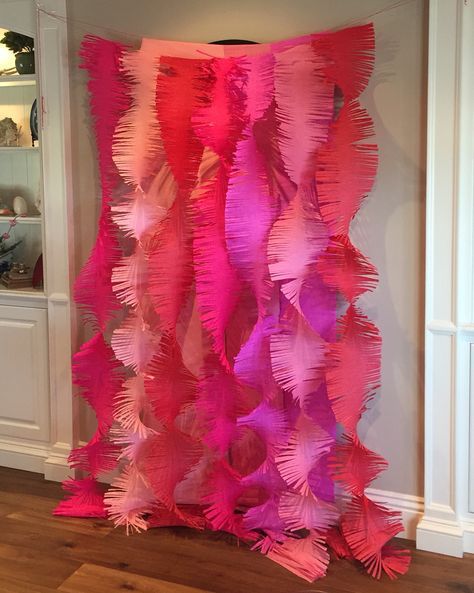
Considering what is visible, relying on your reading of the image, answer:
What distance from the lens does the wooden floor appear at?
90.1 inches

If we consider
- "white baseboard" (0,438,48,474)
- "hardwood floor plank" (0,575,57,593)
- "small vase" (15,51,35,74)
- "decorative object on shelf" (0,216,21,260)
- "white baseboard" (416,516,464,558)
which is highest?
"small vase" (15,51,35,74)

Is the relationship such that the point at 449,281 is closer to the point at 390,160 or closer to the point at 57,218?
the point at 390,160

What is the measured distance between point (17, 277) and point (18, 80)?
884mm

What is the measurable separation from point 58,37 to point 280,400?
1.71 metres

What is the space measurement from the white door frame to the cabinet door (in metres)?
1.67

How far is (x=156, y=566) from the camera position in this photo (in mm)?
2418

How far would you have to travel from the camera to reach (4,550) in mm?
2531

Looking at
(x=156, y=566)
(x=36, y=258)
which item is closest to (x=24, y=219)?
(x=36, y=258)

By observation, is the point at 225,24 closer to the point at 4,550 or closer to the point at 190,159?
the point at 190,159

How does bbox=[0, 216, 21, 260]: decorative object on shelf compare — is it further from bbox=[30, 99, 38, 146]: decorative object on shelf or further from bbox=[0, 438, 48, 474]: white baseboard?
bbox=[0, 438, 48, 474]: white baseboard

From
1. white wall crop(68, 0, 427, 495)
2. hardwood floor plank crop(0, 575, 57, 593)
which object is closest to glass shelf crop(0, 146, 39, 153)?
white wall crop(68, 0, 427, 495)

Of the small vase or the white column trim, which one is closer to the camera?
the white column trim

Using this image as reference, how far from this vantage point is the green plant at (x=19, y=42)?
10.2 ft

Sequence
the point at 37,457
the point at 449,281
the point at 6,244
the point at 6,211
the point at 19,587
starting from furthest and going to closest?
the point at 6,244 < the point at 6,211 < the point at 37,457 < the point at 449,281 < the point at 19,587
